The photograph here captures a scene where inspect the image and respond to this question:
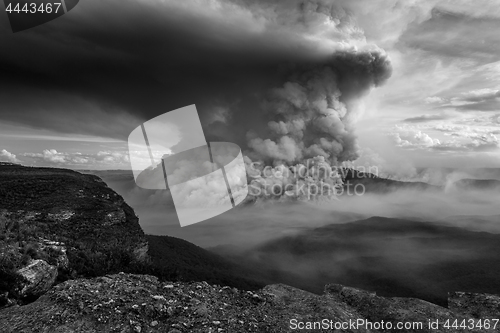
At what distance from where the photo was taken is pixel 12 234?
21125 millimetres

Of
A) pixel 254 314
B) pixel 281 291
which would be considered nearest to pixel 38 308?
pixel 254 314

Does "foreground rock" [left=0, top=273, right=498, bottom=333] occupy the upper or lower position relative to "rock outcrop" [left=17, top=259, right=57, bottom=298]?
lower

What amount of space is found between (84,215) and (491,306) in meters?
53.0

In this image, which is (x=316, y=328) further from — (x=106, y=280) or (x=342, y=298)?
(x=106, y=280)

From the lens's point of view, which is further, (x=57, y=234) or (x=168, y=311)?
(x=57, y=234)

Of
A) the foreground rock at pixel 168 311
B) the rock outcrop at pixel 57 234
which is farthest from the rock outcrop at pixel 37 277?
the foreground rock at pixel 168 311

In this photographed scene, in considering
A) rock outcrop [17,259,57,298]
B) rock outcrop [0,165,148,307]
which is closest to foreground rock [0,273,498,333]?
rock outcrop [17,259,57,298]

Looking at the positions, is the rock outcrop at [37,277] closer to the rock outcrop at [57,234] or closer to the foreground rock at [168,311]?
the rock outcrop at [57,234]

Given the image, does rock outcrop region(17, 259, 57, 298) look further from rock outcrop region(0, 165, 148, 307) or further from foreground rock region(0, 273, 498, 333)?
foreground rock region(0, 273, 498, 333)

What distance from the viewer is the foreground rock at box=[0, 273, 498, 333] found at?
48.1 feet

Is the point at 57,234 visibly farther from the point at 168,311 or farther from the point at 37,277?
the point at 168,311

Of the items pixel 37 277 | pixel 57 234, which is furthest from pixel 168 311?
pixel 57 234

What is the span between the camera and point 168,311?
17547 millimetres

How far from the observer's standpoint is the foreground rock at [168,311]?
14.6 metres
